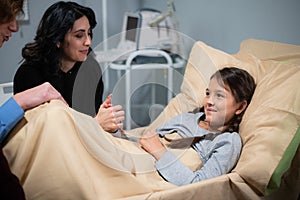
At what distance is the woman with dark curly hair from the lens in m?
1.51

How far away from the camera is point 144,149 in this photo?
1340 millimetres

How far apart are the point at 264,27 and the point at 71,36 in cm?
106

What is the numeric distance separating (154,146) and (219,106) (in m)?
0.29

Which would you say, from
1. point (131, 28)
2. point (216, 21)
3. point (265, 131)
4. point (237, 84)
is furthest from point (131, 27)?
point (265, 131)

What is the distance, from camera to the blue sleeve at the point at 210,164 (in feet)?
3.91

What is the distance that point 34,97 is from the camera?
105 cm

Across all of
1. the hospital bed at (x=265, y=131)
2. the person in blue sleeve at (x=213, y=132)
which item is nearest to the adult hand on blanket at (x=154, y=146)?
the person in blue sleeve at (x=213, y=132)

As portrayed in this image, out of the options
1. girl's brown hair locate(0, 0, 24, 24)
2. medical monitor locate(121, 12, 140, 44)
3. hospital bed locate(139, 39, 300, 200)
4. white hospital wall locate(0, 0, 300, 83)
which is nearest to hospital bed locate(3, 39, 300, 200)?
hospital bed locate(139, 39, 300, 200)

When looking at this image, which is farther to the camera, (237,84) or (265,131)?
(237,84)

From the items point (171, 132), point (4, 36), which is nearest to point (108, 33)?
point (171, 132)

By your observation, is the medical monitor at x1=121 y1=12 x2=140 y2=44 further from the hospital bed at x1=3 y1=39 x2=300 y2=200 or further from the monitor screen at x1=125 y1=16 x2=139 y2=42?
the hospital bed at x1=3 y1=39 x2=300 y2=200

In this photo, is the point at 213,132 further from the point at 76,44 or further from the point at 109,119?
the point at 76,44

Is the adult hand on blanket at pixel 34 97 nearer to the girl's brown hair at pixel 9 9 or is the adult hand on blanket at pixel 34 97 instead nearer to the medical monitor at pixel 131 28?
the girl's brown hair at pixel 9 9

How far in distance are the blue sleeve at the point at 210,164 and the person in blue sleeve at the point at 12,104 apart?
44cm
